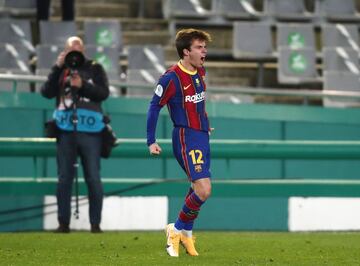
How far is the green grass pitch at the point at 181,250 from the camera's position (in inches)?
399

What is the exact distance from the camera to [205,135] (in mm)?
10664

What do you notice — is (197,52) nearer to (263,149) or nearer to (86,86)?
(86,86)

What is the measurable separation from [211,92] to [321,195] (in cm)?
272

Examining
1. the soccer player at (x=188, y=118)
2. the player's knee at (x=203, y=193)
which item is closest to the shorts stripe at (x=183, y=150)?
the soccer player at (x=188, y=118)

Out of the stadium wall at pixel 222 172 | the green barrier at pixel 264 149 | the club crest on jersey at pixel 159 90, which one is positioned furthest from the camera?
the green barrier at pixel 264 149

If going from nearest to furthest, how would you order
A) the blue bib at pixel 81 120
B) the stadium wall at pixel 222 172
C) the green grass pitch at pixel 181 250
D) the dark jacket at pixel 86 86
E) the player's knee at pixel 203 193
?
the green grass pitch at pixel 181 250, the player's knee at pixel 203 193, the dark jacket at pixel 86 86, the blue bib at pixel 81 120, the stadium wall at pixel 222 172

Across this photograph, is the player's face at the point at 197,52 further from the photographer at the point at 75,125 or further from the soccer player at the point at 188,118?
the photographer at the point at 75,125

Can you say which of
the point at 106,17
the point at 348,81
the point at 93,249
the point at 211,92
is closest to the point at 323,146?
the point at 211,92

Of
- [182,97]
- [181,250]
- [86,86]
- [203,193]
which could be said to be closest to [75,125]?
[86,86]

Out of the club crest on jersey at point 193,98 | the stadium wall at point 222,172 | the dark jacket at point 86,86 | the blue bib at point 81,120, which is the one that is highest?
the club crest on jersey at point 193,98

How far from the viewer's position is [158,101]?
10539 mm

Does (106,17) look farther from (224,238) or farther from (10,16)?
(224,238)

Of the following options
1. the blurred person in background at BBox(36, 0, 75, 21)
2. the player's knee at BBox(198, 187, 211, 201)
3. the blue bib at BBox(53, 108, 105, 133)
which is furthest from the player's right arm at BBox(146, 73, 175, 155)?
the blurred person in background at BBox(36, 0, 75, 21)

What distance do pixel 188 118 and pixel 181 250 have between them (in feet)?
4.62
